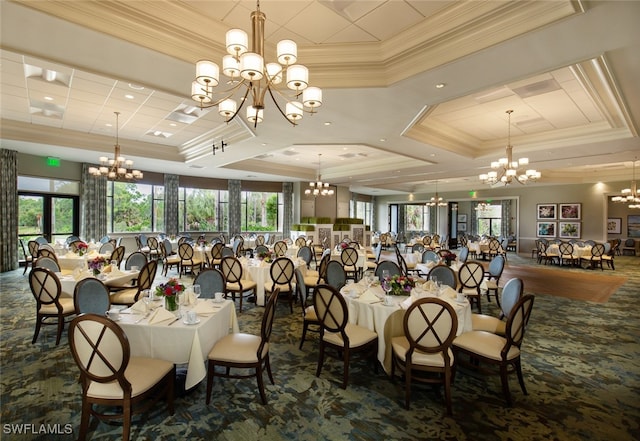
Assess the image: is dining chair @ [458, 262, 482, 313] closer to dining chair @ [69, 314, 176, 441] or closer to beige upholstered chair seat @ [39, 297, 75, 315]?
dining chair @ [69, 314, 176, 441]

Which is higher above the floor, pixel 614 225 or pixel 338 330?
pixel 614 225

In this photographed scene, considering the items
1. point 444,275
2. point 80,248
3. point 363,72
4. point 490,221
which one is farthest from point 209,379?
point 490,221

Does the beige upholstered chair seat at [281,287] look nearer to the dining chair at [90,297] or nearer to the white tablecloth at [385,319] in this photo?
the white tablecloth at [385,319]

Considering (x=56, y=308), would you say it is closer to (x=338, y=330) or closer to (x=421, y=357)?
(x=338, y=330)

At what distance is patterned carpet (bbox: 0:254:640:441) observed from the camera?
2572mm

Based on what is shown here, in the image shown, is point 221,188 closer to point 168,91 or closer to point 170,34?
point 168,91

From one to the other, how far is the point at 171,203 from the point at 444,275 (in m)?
11.8

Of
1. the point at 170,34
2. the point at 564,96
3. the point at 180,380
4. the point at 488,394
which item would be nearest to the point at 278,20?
the point at 170,34

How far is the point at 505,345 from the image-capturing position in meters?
3.02

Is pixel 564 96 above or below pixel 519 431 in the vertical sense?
above

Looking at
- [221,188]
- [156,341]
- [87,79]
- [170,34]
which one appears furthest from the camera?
[221,188]

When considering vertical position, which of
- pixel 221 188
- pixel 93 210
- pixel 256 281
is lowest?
pixel 256 281

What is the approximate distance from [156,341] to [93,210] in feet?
34.7

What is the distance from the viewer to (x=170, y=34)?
11.5 ft
